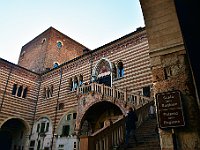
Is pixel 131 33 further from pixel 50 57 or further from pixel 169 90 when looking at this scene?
pixel 50 57

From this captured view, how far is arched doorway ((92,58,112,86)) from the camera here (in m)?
16.5

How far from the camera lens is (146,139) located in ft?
24.0

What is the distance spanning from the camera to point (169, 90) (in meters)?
3.64

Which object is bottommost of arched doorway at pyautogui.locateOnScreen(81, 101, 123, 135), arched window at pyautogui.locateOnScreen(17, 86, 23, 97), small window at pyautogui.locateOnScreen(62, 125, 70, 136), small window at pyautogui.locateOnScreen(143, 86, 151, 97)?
small window at pyautogui.locateOnScreen(62, 125, 70, 136)

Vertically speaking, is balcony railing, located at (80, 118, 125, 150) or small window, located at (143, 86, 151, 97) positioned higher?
small window, located at (143, 86, 151, 97)

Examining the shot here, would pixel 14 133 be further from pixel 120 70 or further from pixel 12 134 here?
pixel 120 70

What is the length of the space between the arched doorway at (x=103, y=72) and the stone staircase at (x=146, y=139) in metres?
7.65

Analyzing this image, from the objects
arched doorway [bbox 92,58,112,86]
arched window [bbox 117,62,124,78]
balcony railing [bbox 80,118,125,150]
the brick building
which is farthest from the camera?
arched doorway [bbox 92,58,112,86]

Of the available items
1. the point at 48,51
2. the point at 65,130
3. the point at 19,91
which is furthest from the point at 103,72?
the point at 48,51

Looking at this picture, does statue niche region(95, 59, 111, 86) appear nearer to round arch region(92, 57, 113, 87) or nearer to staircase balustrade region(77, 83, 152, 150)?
round arch region(92, 57, 113, 87)

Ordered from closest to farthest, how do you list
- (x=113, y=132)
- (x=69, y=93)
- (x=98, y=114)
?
(x=113, y=132)
(x=98, y=114)
(x=69, y=93)

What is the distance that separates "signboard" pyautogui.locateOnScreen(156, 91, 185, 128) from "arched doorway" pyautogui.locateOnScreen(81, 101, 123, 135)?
9670 mm

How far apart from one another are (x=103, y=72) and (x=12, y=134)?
44.4ft

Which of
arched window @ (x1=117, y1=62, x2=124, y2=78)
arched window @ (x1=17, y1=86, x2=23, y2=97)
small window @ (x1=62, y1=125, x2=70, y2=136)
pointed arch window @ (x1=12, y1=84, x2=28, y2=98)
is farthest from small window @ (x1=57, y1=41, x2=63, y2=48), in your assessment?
arched window @ (x1=117, y1=62, x2=124, y2=78)
